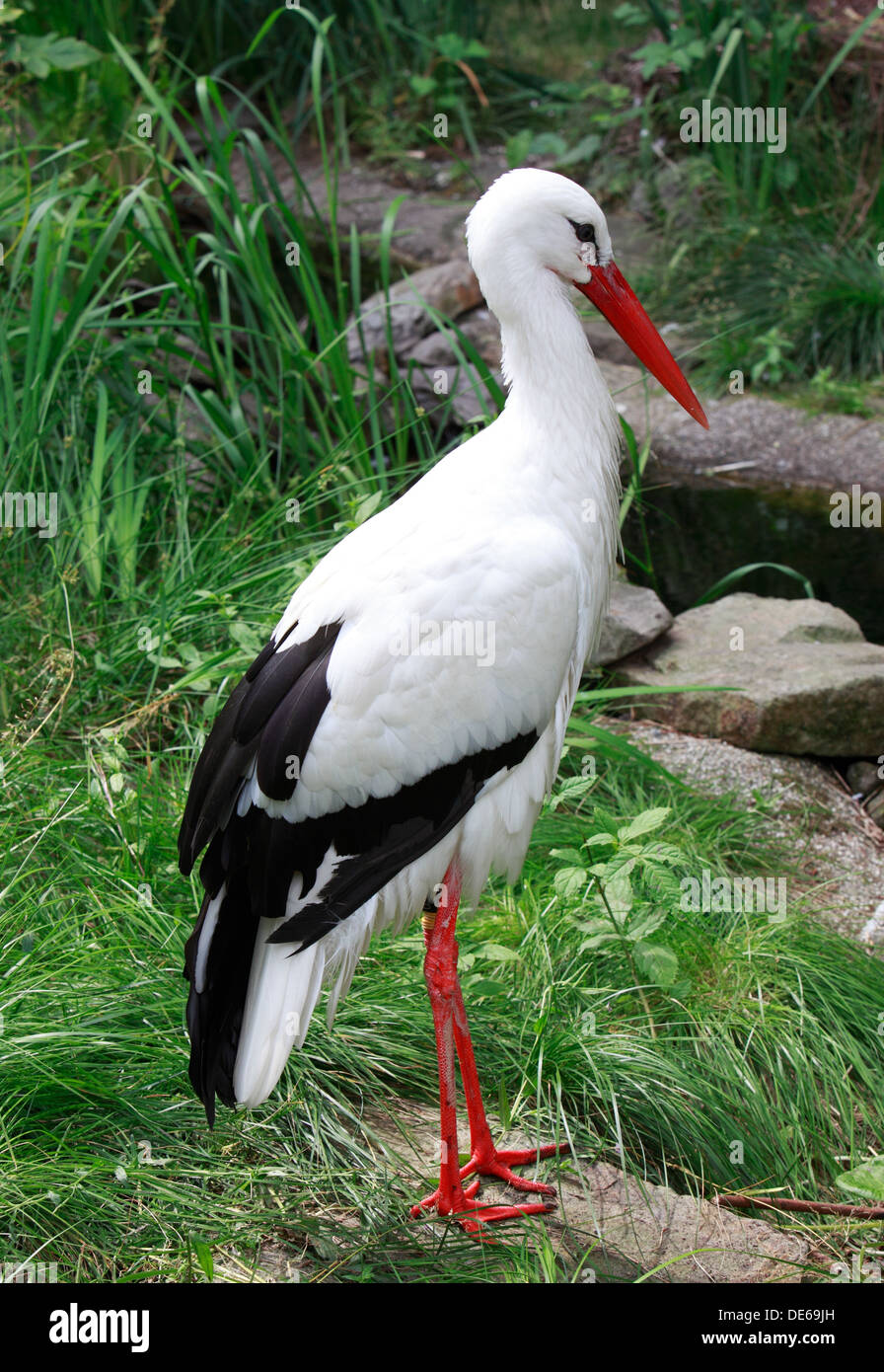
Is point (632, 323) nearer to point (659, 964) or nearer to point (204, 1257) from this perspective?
point (659, 964)

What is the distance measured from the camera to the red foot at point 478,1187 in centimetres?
258

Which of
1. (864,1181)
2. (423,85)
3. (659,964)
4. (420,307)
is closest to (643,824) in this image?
(659,964)

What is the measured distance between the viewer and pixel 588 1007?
10.0 ft

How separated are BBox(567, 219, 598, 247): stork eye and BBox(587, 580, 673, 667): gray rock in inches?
66.5

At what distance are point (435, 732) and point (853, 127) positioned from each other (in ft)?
19.7

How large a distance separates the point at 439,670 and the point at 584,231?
36.0 inches

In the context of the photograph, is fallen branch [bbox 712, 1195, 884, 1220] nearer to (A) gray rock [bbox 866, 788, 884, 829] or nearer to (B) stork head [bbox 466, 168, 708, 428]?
(A) gray rock [bbox 866, 788, 884, 829]

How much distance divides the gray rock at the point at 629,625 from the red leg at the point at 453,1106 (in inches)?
65.4

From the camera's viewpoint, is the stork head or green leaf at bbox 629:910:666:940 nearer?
the stork head

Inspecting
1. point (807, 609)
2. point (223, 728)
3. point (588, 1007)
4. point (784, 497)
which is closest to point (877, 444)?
point (784, 497)

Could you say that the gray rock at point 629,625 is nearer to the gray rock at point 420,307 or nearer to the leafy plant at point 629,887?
the leafy plant at point 629,887

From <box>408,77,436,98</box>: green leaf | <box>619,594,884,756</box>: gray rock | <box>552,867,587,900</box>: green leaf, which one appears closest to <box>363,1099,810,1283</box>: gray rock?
<box>552,867,587,900</box>: green leaf

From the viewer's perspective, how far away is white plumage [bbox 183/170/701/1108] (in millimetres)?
2473

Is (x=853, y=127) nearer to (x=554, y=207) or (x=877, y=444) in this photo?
(x=877, y=444)
